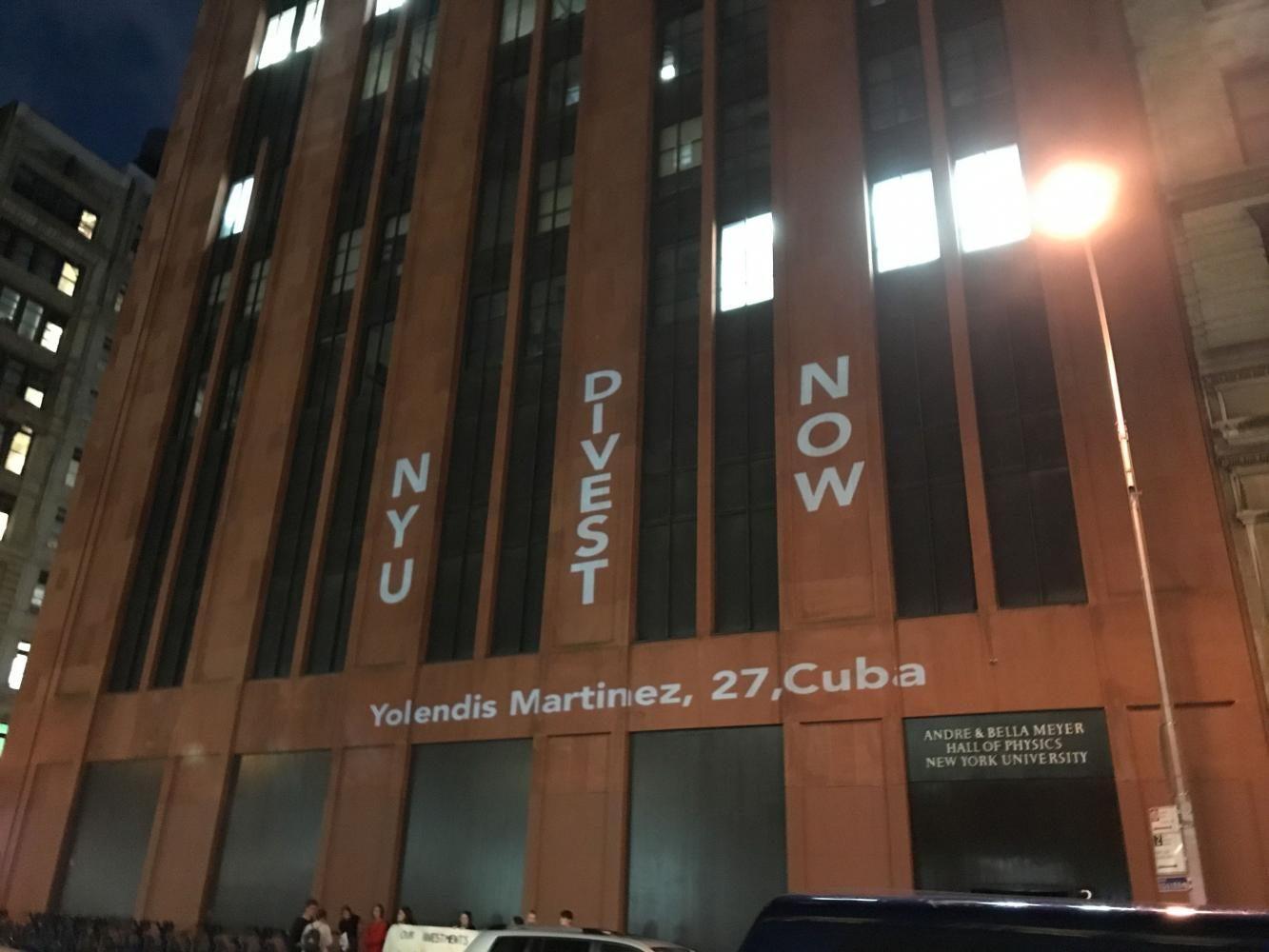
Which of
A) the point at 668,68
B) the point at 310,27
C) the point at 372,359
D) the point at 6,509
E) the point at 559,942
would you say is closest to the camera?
the point at 559,942

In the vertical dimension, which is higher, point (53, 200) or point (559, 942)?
point (53, 200)

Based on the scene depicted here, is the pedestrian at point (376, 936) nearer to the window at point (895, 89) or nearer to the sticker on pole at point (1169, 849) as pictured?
the sticker on pole at point (1169, 849)

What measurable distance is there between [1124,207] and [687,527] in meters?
12.6

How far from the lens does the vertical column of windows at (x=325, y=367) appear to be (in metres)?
29.1

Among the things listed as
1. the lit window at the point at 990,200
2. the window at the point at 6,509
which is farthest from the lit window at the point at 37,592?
the lit window at the point at 990,200

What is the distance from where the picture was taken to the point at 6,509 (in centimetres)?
4769

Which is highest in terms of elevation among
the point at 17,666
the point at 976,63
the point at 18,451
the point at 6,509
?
the point at 18,451

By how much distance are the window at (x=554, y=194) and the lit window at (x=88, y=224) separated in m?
38.1

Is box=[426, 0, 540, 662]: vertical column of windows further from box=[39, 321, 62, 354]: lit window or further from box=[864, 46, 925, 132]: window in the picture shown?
box=[39, 321, 62, 354]: lit window

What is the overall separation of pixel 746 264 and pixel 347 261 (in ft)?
53.0

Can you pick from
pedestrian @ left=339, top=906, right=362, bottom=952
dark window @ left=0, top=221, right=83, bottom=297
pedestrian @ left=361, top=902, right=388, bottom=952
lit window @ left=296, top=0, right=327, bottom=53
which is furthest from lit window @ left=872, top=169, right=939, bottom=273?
dark window @ left=0, top=221, right=83, bottom=297

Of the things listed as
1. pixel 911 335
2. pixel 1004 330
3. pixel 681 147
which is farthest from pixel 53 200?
pixel 1004 330

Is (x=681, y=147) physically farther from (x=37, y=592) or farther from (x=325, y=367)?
(x=37, y=592)

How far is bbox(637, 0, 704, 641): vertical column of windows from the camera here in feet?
77.3
